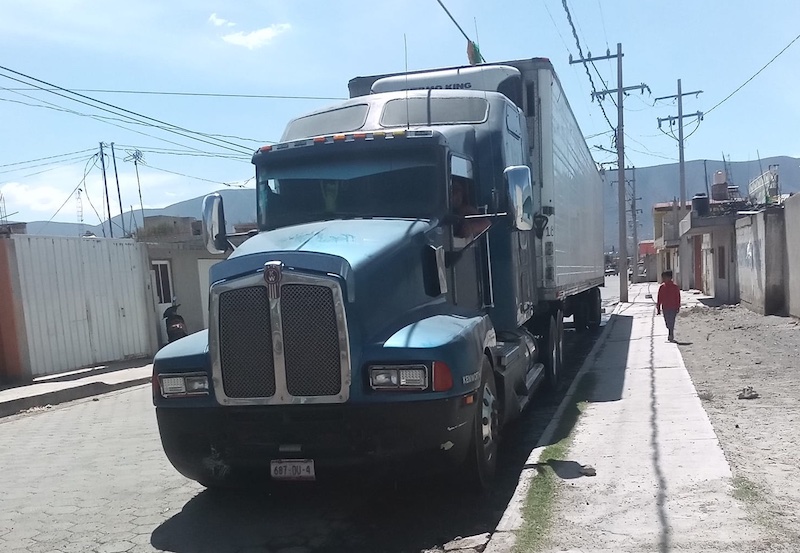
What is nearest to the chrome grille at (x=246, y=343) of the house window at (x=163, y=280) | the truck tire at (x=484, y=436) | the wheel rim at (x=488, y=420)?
the truck tire at (x=484, y=436)

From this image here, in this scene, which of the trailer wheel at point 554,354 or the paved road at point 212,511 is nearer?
the paved road at point 212,511

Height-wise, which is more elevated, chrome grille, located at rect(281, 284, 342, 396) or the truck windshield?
the truck windshield

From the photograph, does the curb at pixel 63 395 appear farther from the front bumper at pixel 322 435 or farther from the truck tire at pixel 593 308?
the truck tire at pixel 593 308

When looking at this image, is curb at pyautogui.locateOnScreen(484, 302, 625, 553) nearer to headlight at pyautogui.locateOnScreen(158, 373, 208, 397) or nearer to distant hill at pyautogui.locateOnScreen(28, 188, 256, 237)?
headlight at pyautogui.locateOnScreen(158, 373, 208, 397)

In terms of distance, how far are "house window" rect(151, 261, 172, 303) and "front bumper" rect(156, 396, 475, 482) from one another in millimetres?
13271

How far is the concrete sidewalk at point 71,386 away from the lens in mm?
11488

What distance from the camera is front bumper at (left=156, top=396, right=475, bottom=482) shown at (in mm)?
4629

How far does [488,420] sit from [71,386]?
9471 millimetres

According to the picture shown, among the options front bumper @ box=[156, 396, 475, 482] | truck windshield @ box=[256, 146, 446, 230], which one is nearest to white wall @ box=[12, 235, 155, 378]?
truck windshield @ box=[256, 146, 446, 230]

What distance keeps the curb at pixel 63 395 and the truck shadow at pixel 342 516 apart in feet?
22.7

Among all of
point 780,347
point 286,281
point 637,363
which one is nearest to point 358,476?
point 286,281

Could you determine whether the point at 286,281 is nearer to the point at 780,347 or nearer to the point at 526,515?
the point at 526,515

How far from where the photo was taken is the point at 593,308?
17.4m

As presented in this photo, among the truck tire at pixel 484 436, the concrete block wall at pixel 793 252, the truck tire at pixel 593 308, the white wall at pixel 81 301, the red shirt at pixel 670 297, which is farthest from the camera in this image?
the truck tire at pixel 593 308
